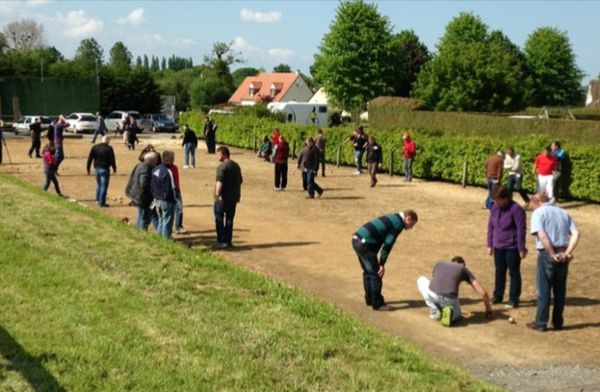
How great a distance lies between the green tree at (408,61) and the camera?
7316 cm

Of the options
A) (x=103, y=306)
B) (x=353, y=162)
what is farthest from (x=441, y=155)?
(x=103, y=306)

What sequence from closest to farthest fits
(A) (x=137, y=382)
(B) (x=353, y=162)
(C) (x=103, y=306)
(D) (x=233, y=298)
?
(A) (x=137, y=382)
(C) (x=103, y=306)
(D) (x=233, y=298)
(B) (x=353, y=162)

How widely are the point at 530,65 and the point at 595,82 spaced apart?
8340 millimetres

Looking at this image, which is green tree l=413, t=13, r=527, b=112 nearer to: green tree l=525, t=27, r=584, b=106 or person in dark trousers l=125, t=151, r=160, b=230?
green tree l=525, t=27, r=584, b=106

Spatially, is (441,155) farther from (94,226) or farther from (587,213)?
(94,226)

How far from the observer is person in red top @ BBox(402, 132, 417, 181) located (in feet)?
81.4

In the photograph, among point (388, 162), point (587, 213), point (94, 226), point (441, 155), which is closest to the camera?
point (94, 226)

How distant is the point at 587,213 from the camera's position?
1942cm

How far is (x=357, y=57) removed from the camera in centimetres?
6681

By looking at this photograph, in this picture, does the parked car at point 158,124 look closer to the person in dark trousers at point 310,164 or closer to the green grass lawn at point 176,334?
the person in dark trousers at point 310,164

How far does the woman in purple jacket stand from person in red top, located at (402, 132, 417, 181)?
582 inches

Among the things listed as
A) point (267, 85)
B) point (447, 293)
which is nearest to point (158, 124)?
point (267, 85)

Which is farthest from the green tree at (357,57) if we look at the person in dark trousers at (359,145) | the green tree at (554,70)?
the person in dark trousers at (359,145)

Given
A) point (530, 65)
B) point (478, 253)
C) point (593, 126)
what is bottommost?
point (478, 253)
